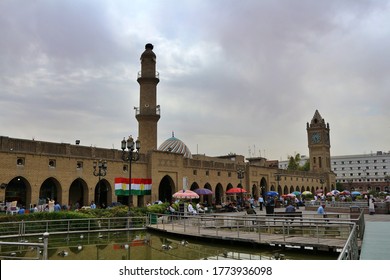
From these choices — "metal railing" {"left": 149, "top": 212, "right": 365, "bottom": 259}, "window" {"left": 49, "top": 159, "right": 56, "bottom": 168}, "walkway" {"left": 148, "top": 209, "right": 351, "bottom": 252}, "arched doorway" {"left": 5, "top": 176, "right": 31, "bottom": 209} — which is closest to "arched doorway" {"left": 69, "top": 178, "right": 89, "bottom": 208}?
"window" {"left": 49, "top": 159, "right": 56, "bottom": 168}

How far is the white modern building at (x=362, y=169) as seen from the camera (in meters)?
103

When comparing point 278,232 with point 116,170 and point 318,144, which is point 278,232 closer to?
point 116,170

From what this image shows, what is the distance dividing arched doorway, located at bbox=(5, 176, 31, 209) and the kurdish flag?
6.84m

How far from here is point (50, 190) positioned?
2838cm

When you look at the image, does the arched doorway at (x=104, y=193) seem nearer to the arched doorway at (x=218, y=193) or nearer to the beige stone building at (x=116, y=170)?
the beige stone building at (x=116, y=170)

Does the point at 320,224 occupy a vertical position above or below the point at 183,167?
below

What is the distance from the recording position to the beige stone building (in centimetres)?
2580

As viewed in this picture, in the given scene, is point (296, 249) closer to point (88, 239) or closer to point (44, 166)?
point (88, 239)

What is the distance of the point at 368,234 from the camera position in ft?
46.9

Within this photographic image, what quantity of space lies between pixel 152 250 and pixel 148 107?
24.7 meters

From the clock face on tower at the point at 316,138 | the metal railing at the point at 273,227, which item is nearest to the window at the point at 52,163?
the metal railing at the point at 273,227

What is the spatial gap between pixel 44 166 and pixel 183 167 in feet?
49.5

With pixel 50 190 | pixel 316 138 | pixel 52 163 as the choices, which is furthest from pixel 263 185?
pixel 52 163
